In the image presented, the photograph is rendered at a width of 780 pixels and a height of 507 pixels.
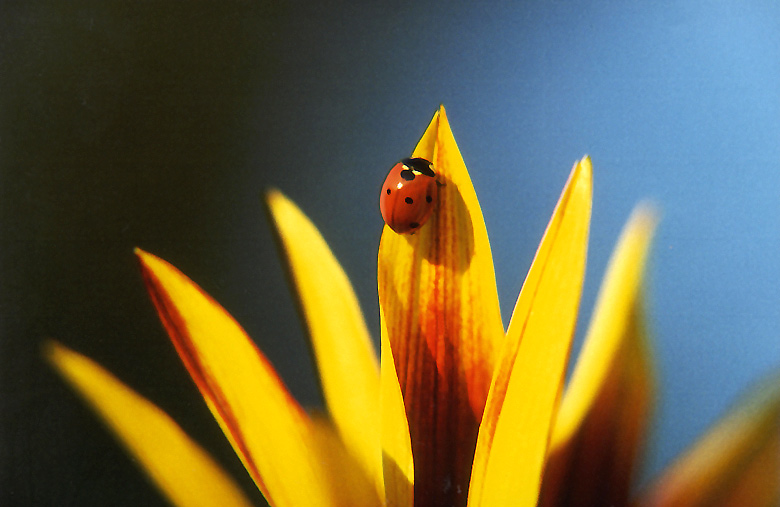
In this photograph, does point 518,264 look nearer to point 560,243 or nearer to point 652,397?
point 560,243

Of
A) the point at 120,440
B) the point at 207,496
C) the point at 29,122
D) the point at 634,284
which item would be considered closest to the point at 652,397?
the point at 634,284

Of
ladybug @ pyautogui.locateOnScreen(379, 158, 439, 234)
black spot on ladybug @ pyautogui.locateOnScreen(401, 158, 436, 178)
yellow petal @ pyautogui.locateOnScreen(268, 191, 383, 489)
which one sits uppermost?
black spot on ladybug @ pyautogui.locateOnScreen(401, 158, 436, 178)

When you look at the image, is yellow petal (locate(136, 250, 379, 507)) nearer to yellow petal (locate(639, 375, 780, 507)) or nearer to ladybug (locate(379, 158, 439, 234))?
ladybug (locate(379, 158, 439, 234))

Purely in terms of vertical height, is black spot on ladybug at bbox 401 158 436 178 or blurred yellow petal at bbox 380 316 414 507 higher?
black spot on ladybug at bbox 401 158 436 178

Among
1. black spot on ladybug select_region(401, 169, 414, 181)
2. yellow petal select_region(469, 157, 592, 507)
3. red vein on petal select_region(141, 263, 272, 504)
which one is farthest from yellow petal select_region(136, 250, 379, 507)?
black spot on ladybug select_region(401, 169, 414, 181)

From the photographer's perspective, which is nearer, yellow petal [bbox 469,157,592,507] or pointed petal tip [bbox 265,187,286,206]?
yellow petal [bbox 469,157,592,507]

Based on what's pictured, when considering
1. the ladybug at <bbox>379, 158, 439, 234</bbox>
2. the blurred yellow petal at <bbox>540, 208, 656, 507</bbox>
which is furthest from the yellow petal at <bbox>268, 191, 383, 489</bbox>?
the blurred yellow petal at <bbox>540, 208, 656, 507</bbox>

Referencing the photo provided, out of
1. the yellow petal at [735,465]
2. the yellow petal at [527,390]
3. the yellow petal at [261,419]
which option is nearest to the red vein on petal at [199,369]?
the yellow petal at [261,419]

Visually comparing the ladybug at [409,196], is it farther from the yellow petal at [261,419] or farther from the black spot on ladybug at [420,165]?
the yellow petal at [261,419]
